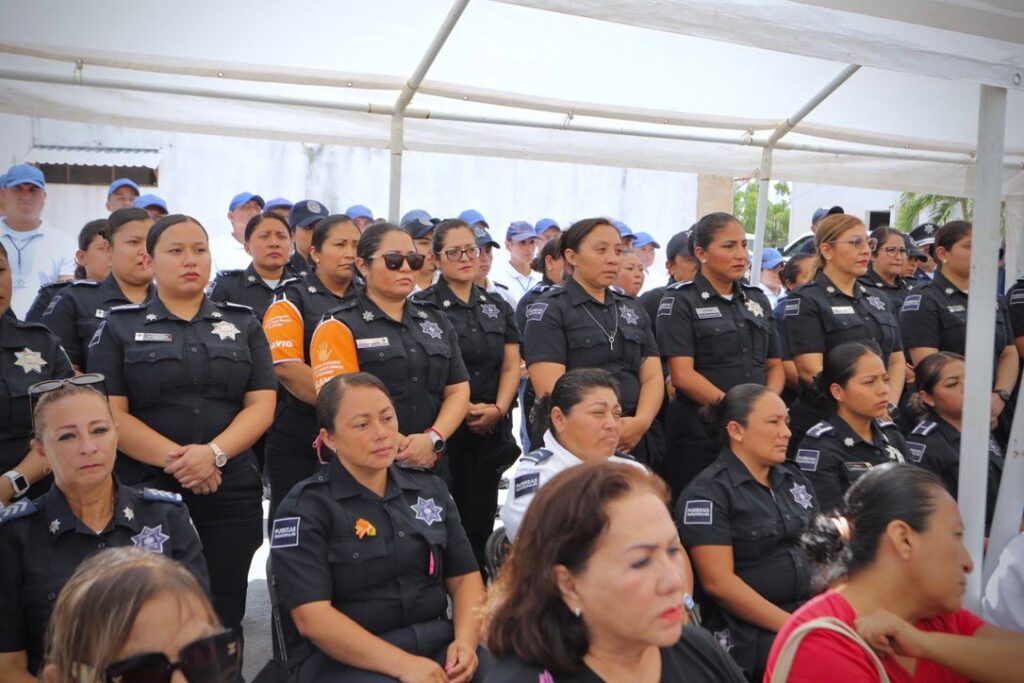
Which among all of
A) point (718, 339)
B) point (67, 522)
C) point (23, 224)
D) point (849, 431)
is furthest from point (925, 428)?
point (23, 224)

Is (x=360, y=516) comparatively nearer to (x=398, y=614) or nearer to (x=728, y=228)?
(x=398, y=614)

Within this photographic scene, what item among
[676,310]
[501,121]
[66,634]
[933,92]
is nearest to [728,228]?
[676,310]

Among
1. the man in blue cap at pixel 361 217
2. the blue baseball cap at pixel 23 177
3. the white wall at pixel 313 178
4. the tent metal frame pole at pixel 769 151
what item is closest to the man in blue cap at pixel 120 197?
the blue baseball cap at pixel 23 177

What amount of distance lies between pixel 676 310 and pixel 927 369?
1305 mm

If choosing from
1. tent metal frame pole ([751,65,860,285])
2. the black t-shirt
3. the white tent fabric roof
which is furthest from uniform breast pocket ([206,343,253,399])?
tent metal frame pole ([751,65,860,285])

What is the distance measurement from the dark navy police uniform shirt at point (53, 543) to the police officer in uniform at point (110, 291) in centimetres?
146

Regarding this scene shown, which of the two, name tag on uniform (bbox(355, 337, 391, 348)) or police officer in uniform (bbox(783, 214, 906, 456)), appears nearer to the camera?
name tag on uniform (bbox(355, 337, 391, 348))

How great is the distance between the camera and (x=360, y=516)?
326cm

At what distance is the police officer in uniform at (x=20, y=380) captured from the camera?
3502mm

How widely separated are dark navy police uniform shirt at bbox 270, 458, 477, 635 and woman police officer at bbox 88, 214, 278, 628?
0.63 metres

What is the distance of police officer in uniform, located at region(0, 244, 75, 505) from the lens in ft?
11.5

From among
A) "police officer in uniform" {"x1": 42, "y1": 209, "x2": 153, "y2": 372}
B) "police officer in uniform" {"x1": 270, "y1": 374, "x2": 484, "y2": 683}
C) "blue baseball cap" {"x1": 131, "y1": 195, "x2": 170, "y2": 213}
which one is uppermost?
"blue baseball cap" {"x1": 131, "y1": 195, "x2": 170, "y2": 213}

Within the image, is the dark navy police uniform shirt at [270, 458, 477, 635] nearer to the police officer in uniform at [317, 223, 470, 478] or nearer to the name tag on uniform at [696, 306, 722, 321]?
the police officer in uniform at [317, 223, 470, 478]

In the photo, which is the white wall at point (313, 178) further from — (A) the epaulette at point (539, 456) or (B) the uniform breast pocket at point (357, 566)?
(B) the uniform breast pocket at point (357, 566)
